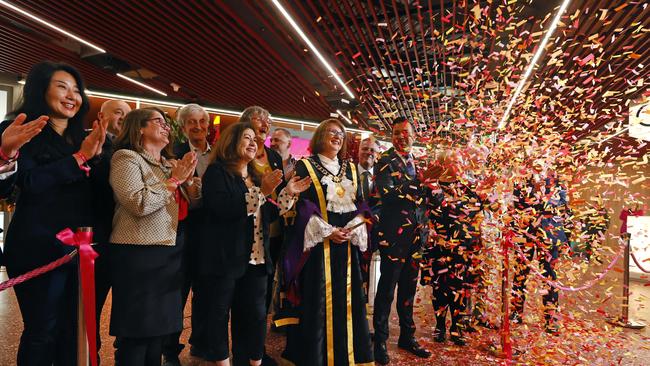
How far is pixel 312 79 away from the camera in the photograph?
7.68m

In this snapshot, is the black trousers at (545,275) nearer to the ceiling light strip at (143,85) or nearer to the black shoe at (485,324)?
the black shoe at (485,324)

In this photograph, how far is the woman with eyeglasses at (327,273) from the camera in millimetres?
2312

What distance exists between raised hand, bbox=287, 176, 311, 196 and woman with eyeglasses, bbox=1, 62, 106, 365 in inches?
40.9

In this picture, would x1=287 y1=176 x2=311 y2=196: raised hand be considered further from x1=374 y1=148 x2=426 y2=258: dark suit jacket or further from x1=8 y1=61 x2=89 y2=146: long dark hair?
x1=8 y1=61 x2=89 y2=146: long dark hair

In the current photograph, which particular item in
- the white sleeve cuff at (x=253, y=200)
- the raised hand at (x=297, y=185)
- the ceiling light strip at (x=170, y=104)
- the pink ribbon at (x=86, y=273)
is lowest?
the pink ribbon at (x=86, y=273)

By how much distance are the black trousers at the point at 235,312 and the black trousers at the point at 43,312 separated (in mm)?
669

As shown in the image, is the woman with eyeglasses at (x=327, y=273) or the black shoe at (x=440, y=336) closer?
the woman with eyeglasses at (x=327, y=273)

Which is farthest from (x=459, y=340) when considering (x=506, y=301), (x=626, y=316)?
(x=626, y=316)

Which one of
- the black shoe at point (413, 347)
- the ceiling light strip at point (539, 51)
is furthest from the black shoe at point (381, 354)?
the ceiling light strip at point (539, 51)

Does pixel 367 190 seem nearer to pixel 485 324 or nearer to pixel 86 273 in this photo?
pixel 485 324

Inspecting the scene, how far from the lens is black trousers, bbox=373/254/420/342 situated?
8.95 feet

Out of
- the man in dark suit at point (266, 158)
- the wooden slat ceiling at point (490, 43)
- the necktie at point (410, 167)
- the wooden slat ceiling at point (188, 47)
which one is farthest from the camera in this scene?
the wooden slat ceiling at point (188, 47)

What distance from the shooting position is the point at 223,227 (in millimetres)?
2100

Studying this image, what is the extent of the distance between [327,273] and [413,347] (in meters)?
1.02
